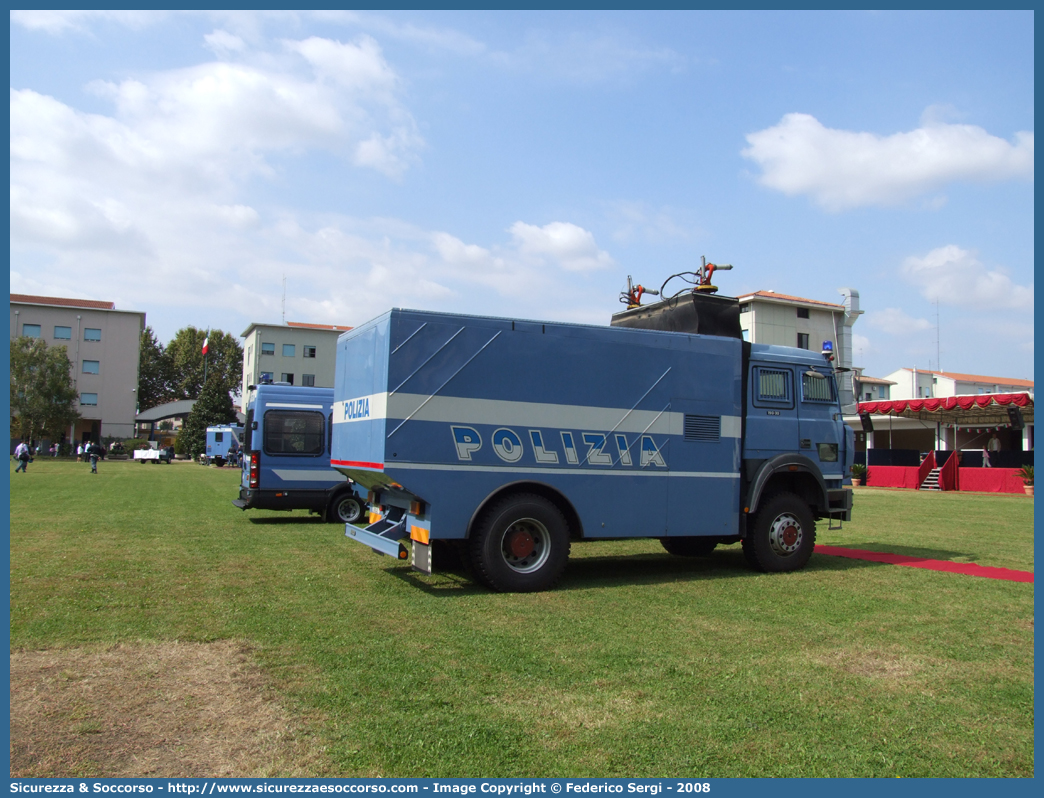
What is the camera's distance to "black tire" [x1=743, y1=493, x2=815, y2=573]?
9828mm

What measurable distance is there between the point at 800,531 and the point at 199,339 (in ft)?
322

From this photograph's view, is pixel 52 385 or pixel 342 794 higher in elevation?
pixel 52 385

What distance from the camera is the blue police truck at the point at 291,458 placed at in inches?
605

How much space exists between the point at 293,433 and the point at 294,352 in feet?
213

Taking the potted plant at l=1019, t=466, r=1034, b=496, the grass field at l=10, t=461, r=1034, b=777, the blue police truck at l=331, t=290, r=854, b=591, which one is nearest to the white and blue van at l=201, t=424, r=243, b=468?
the grass field at l=10, t=461, r=1034, b=777

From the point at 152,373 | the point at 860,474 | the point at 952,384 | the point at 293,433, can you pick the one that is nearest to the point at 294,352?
the point at 152,373

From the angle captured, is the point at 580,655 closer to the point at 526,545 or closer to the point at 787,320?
the point at 526,545

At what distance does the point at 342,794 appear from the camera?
3.44 meters

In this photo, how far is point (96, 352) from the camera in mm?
70312

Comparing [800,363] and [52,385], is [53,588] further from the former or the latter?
[52,385]

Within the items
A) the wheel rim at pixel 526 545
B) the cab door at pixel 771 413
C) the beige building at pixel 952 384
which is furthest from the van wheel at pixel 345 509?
the beige building at pixel 952 384

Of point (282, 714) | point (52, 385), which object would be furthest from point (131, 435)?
point (282, 714)

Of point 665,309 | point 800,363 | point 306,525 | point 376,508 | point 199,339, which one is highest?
point 199,339

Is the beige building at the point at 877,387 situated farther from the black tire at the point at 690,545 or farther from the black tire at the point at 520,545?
the black tire at the point at 520,545
